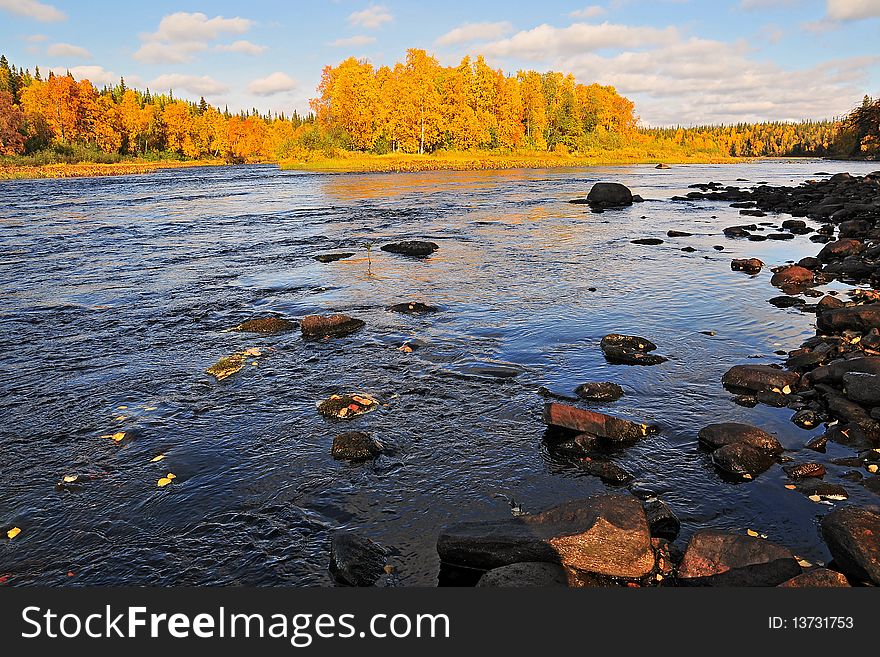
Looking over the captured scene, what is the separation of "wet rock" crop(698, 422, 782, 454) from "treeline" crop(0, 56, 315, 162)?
112412mm

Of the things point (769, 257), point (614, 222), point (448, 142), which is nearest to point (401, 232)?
point (614, 222)

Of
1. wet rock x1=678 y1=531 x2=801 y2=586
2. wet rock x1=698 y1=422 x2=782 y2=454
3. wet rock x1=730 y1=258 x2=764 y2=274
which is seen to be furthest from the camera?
wet rock x1=730 y1=258 x2=764 y2=274

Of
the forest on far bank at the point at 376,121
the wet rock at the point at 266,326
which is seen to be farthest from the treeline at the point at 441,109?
the wet rock at the point at 266,326

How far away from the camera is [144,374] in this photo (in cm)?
1102

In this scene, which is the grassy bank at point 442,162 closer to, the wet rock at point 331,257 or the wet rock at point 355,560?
the wet rock at point 331,257

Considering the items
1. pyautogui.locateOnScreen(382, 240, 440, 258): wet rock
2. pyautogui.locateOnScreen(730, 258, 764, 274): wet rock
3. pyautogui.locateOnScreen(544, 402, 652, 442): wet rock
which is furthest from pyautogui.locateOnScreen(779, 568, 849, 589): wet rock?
pyautogui.locateOnScreen(382, 240, 440, 258): wet rock

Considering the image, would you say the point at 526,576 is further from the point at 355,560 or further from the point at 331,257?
the point at 331,257

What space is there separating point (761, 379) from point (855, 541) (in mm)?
4950

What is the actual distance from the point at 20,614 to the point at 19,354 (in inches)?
356

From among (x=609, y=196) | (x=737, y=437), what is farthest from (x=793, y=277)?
(x=609, y=196)

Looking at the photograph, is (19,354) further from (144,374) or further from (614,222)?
(614,222)

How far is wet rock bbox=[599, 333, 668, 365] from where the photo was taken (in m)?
11.7

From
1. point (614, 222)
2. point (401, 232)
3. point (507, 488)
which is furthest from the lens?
point (614, 222)

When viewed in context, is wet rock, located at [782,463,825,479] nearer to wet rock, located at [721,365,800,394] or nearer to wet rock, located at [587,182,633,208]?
wet rock, located at [721,365,800,394]
